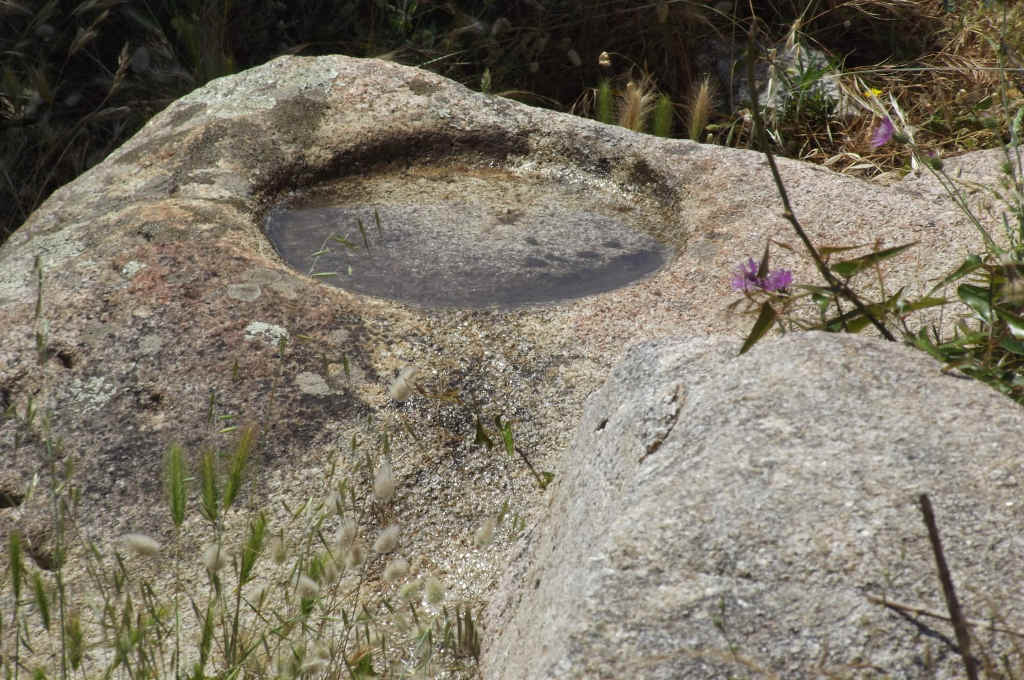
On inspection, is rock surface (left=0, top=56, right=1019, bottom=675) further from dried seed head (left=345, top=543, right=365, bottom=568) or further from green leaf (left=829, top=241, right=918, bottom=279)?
green leaf (left=829, top=241, right=918, bottom=279)

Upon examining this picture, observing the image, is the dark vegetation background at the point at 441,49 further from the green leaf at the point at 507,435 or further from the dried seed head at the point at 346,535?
the dried seed head at the point at 346,535

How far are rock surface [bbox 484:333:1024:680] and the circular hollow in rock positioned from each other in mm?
1062

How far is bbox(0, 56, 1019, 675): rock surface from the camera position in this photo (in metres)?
1.99

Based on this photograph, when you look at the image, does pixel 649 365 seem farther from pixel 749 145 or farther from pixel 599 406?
pixel 749 145

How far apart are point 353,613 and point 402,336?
27.7 inches

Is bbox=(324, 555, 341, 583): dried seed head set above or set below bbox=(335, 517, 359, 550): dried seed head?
below

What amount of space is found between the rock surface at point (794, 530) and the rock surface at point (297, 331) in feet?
1.81

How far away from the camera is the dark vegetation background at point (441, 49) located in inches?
158

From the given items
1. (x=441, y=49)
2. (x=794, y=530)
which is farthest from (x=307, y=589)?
(x=441, y=49)

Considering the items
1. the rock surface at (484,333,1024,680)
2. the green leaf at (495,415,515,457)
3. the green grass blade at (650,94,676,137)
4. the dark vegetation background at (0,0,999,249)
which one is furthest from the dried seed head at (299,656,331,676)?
the dark vegetation background at (0,0,999,249)

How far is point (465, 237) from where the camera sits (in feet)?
8.80

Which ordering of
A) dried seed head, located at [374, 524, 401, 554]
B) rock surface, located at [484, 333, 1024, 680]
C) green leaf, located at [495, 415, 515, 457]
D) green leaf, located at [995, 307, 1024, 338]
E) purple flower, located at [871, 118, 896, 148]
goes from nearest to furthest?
rock surface, located at [484, 333, 1024, 680] < dried seed head, located at [374, 524, 401, 554] < green leaf, located at [995, 307, 1024, 338] < purple flower, located at [871, 118, 896, 148] < green leaf, located at [495, 415, 515, 457]

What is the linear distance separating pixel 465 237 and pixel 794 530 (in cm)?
164

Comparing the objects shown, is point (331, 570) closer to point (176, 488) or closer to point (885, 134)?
point (176, 488)
